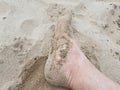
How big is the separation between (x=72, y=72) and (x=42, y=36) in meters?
0.54

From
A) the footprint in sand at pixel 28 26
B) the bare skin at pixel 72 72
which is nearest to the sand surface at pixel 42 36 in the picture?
the footprint in sand at pixel 28 26

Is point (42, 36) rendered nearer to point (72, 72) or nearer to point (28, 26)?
point (28, 26)

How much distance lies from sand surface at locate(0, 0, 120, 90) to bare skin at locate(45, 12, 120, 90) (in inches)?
4.2

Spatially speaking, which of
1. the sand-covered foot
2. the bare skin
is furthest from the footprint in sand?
the bare skin

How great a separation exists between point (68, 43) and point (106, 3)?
3.02 feet

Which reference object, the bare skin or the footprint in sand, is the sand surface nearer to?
the footprint in sand

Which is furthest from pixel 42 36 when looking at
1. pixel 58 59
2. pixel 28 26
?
pixel 58 59

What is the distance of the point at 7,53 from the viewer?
206 centimetres

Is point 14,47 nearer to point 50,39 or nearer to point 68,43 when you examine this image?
point 50,39

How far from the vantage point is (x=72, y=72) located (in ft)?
5.86

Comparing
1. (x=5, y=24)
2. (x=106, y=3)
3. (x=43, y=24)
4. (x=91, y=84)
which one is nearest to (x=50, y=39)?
(x=43, y=24)

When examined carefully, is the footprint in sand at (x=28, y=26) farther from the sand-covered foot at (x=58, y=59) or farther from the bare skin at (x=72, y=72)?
the bare skin at (x=72, y=72)

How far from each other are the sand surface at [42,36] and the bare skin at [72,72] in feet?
0.35

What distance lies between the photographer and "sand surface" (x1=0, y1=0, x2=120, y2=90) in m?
1.95
